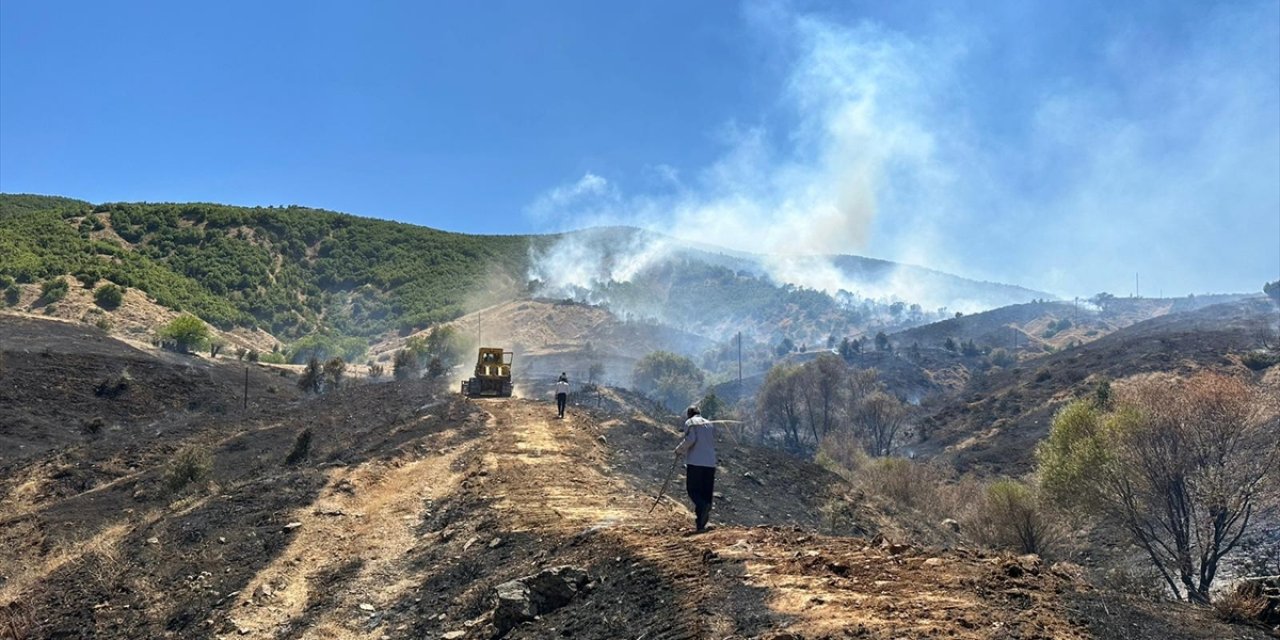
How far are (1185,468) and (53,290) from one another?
64146 mm

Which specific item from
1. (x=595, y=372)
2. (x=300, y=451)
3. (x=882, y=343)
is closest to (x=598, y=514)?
(x=300, y=451)

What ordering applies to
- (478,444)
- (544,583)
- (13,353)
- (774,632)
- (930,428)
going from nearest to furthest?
(774,632)
(544,583)
(478,444)
(13,353)
(930,428)

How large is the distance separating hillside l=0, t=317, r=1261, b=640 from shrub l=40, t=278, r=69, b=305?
34.5 meters

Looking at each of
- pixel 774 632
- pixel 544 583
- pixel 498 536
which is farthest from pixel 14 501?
pixel 774 632

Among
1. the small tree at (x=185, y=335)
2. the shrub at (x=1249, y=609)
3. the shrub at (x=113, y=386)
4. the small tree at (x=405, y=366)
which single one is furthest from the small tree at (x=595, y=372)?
the shrub at (x=1249, y=609)

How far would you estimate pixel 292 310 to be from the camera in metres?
84.6

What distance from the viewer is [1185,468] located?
20.7 m

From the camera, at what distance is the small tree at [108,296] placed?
54094 mm

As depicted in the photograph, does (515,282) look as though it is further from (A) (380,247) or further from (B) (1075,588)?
(B) (1075,588)

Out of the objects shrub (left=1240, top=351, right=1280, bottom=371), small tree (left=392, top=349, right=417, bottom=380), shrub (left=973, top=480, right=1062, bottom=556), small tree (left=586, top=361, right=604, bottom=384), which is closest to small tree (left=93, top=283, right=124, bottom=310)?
small tree (left=392, top=349, right=417, bottom=380)

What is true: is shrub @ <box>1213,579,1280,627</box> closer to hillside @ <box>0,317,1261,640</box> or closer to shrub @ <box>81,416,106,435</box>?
hillside @ <box>0,317,1261,640</box>

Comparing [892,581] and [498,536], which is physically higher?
[892,581]

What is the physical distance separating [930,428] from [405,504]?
6305 cm

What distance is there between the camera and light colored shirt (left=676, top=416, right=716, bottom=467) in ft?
32.7
